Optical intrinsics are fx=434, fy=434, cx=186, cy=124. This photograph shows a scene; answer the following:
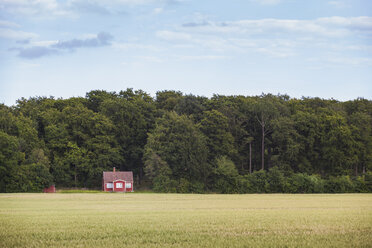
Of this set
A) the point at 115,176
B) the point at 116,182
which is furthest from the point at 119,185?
the point at 115,176

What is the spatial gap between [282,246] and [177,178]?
65.7 meters

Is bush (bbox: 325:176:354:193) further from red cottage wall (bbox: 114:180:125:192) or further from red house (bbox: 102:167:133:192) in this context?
red cottage wall (bbox: 114:180:125:192)

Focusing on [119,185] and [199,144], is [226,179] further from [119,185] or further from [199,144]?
[119,185]

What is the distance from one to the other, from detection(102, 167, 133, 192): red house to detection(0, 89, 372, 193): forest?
7.20 feet

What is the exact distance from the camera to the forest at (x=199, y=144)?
254 ft

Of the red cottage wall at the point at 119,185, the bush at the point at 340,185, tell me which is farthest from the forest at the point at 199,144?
the red cottage wall at the point at 119,185

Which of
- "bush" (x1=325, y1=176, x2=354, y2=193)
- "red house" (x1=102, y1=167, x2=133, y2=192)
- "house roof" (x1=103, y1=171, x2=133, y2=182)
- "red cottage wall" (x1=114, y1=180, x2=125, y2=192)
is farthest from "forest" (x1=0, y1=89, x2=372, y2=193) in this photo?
"red cottage wall" (x1=114, y1=180, x2=125, y2=192)

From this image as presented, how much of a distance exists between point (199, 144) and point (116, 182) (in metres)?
19.0

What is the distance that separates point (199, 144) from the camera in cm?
7944

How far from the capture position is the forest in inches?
3049

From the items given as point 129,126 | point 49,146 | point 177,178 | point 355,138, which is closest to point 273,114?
point 355,138

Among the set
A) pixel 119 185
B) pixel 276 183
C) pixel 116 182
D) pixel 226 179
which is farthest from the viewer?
pixel 119 185

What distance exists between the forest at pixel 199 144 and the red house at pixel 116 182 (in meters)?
2.20

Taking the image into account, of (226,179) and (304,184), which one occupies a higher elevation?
(226,179)
